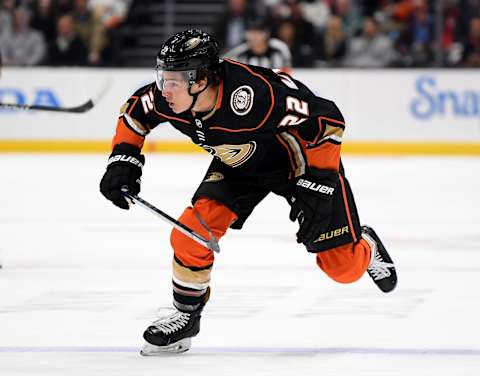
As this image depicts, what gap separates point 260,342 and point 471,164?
7.43m

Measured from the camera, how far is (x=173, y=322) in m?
3.86

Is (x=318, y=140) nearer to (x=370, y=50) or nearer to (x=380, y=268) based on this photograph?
(x=380, y=268)

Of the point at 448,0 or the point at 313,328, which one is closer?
the point at 313,328

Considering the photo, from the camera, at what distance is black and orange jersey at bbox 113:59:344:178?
12.2 feet

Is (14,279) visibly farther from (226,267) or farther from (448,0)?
(448,0)

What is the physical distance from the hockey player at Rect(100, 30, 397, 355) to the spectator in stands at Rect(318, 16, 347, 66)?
27.2 feet

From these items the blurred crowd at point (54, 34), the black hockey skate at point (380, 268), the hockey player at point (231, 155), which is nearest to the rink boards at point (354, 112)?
the blurred crowd at point (54, 34)

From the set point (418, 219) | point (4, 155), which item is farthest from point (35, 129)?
point (418, 219)

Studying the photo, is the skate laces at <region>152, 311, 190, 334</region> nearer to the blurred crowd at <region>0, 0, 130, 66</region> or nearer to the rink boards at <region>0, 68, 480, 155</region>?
the rink boards at <region>0, 68, 480, 155</region>

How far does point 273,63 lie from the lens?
36.4ft

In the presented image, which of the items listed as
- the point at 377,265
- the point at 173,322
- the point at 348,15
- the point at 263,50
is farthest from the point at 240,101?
the point at 348,15

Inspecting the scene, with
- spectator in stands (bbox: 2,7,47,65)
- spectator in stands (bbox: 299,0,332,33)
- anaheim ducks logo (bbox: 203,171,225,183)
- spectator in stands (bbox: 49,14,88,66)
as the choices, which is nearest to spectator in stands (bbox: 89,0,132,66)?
spectator in stands (bbox: 49,14,88,66)

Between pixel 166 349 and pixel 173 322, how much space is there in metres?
0.09

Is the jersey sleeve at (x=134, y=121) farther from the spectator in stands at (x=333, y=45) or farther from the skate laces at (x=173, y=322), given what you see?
the spectator in stands at (x=333, y=45)
